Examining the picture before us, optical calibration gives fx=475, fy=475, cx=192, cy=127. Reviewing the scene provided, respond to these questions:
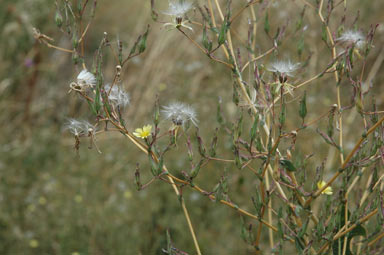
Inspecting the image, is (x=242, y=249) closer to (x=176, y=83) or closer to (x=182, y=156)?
(x=182, y=156)

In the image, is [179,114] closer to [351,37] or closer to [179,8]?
[179,8]

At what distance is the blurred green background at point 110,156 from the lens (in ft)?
9.06

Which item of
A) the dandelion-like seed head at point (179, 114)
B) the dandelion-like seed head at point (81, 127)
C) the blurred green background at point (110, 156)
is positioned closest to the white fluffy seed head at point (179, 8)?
the dandelion-like seed head at point (179, 114)

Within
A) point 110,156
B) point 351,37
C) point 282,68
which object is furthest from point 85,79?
point 110,156

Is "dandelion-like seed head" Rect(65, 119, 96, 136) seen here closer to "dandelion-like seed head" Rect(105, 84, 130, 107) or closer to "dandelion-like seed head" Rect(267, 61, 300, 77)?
"dandelion-like seed head" Rect(105, 84, 130, 107)

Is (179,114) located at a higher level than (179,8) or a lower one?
lower

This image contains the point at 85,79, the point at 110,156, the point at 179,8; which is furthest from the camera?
the point at 110,156

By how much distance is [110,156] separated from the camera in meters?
3.58

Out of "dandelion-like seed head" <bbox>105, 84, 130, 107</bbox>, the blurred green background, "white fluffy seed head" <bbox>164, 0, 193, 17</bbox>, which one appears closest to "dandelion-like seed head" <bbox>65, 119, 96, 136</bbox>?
"dandelion-like seed head" <bbox>105, 84, 130, 107</bbox>

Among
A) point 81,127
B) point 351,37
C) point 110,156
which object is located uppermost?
point 110,156

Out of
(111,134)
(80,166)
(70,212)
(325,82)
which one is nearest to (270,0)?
(70,212)

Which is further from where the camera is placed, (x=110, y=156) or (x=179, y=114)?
(x=110, y=156)

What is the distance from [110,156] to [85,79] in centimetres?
238

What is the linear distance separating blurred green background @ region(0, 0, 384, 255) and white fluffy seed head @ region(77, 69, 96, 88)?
0.89m
